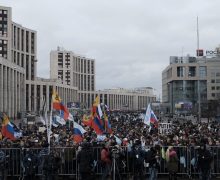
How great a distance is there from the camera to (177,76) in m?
143

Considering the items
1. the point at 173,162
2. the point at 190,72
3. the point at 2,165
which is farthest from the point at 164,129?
the point at 190,72

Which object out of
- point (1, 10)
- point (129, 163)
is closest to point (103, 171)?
point (129, 163)

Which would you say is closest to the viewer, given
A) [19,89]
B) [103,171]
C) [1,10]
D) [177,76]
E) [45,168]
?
[45,168]

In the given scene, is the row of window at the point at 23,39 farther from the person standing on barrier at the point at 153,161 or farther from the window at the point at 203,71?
the person standing on barrier at the point at 153,161

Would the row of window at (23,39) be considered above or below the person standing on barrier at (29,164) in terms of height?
above

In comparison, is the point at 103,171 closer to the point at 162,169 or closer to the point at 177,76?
the point at 162,169

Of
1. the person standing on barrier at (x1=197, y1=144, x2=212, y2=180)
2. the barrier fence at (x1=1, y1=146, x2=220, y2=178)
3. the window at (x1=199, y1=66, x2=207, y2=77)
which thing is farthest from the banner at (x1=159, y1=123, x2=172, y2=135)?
the window at (x1=199, y1=66, x2=207, y2=77)

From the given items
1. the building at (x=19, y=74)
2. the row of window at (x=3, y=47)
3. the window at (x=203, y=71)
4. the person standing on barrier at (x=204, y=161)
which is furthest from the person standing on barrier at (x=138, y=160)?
the window at (x=203, y=71)

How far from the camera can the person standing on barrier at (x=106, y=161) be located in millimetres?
Answer: 15320

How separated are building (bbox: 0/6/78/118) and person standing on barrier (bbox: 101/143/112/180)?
65.3m

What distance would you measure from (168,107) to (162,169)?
12990cm

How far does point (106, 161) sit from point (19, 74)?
98537 mm

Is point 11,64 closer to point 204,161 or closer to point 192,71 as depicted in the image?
point 192,71

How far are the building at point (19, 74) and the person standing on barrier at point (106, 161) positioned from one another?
65.3m
